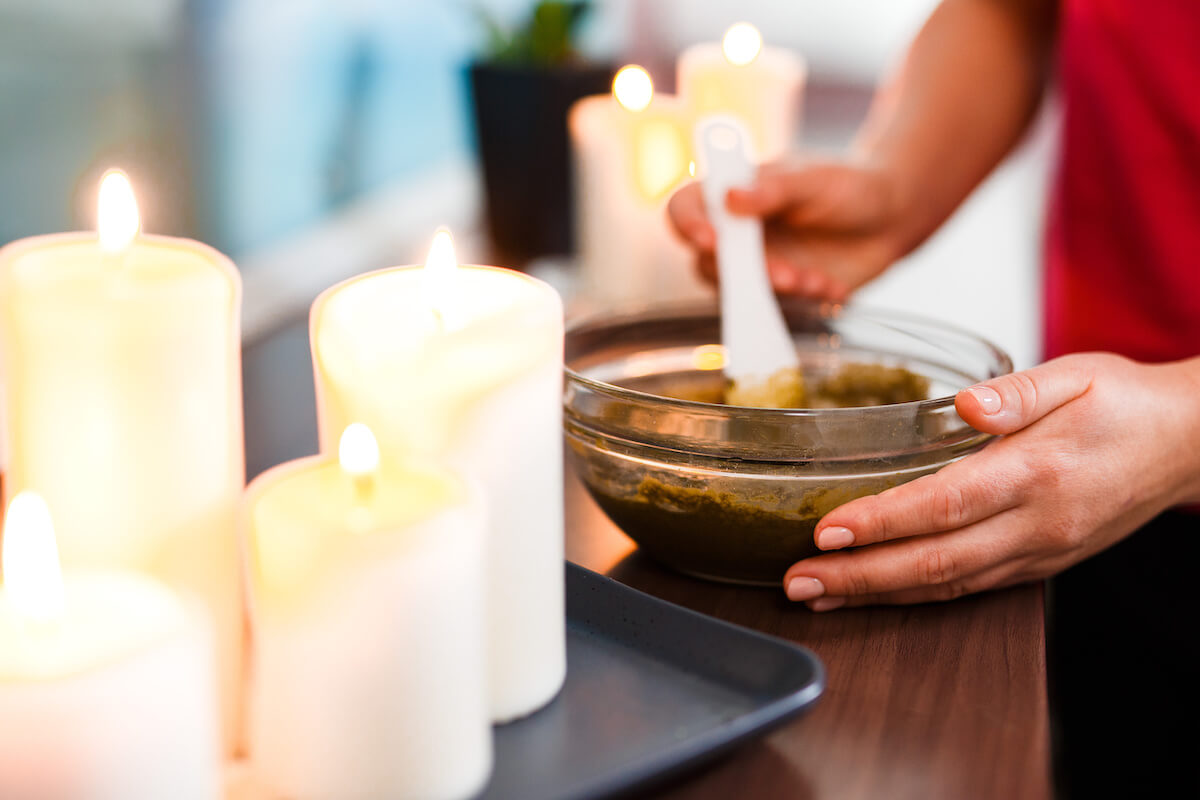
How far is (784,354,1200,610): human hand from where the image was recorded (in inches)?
21.8

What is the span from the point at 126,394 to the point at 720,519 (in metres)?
0.30

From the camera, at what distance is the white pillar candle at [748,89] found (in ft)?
3.61

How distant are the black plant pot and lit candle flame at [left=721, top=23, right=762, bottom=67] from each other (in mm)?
170

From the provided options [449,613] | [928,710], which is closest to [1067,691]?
[928,710]

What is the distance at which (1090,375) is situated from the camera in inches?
23.6

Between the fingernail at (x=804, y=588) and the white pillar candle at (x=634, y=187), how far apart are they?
525 millimetres

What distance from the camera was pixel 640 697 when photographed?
0.48 meters

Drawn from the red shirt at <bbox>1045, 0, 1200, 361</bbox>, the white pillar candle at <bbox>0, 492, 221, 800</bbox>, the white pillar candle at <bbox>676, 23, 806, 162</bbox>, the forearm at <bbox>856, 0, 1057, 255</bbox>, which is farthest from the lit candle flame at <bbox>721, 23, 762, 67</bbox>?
the white pillar candle at <bbox>0, 492, 221, 800</bbox>

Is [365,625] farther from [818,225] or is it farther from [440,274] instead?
[818,225]

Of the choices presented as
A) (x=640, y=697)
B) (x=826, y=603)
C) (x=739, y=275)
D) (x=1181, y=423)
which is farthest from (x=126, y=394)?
(x=1181, y=423)

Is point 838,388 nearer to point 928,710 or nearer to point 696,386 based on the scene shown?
point 696,386

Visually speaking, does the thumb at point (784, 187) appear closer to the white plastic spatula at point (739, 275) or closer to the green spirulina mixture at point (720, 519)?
the white plastic spatula at point (739, 275)

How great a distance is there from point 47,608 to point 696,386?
47cm

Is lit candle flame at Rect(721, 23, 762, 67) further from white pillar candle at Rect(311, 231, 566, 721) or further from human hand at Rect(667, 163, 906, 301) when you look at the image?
white pillar candle at Rect(311, 231, 566, 721)
